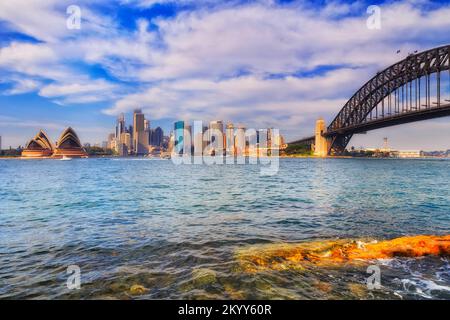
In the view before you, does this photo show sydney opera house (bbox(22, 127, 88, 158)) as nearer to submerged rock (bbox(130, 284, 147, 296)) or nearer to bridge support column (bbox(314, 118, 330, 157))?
bridge support column (bbox(314, 118, 330, 157))

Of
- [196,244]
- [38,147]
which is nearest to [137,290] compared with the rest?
[196,244]

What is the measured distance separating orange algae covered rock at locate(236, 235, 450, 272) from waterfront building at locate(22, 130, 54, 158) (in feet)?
606

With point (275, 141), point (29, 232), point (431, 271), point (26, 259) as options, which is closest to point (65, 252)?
point (26, 259)

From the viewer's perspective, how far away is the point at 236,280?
673cm

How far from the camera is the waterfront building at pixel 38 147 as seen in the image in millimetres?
164875

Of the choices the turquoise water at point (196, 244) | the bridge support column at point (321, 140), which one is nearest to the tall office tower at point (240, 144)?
the bridge support column at point (321, 140)

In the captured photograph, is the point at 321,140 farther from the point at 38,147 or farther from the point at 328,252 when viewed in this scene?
the point at 38,147

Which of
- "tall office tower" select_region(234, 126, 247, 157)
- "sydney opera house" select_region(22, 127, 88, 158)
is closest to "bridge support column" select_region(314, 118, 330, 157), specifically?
"tall office tower" select_region(234, 126, 247, 157)

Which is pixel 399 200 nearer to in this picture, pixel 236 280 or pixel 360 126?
pixel 236 280

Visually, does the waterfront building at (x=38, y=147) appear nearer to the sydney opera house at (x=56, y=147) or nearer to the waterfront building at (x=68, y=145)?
the sydney opera house at (x=56, y=147)

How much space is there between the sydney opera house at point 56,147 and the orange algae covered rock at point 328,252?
170 m

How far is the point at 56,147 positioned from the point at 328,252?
176 meters
